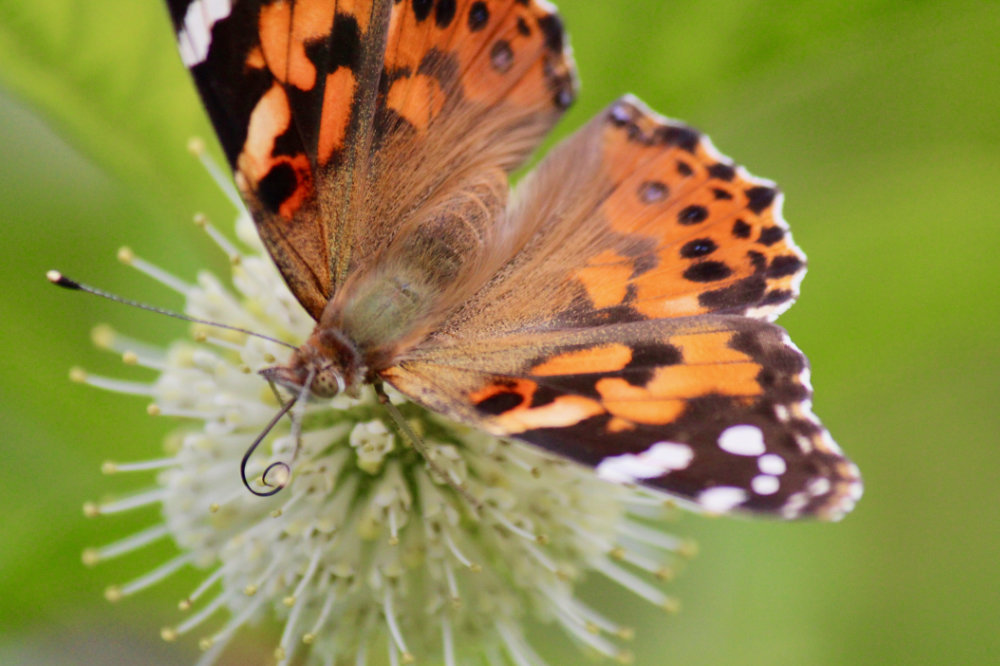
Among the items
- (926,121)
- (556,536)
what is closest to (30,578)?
(556,536)

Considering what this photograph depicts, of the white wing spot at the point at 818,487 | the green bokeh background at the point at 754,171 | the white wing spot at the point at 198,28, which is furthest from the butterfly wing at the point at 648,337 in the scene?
the white wing spot at the point at 198,28

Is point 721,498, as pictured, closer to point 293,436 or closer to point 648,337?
point 648,337

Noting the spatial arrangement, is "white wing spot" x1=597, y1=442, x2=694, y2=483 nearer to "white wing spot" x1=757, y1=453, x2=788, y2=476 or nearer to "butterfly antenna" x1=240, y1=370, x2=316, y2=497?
"white wing spot" x1=757, y1=453, x2=788, y2=476

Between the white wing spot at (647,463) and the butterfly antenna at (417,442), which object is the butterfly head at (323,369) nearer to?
the butterfly antenna at (417,442)

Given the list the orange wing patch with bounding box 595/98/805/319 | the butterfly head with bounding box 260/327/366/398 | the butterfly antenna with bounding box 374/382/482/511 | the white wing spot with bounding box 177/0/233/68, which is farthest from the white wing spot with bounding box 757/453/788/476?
the white wing spot with bounding box 177/0/233/68

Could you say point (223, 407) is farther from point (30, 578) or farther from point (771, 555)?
point (771, 555)

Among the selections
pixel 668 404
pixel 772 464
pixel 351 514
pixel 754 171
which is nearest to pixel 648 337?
pixel 668 404
